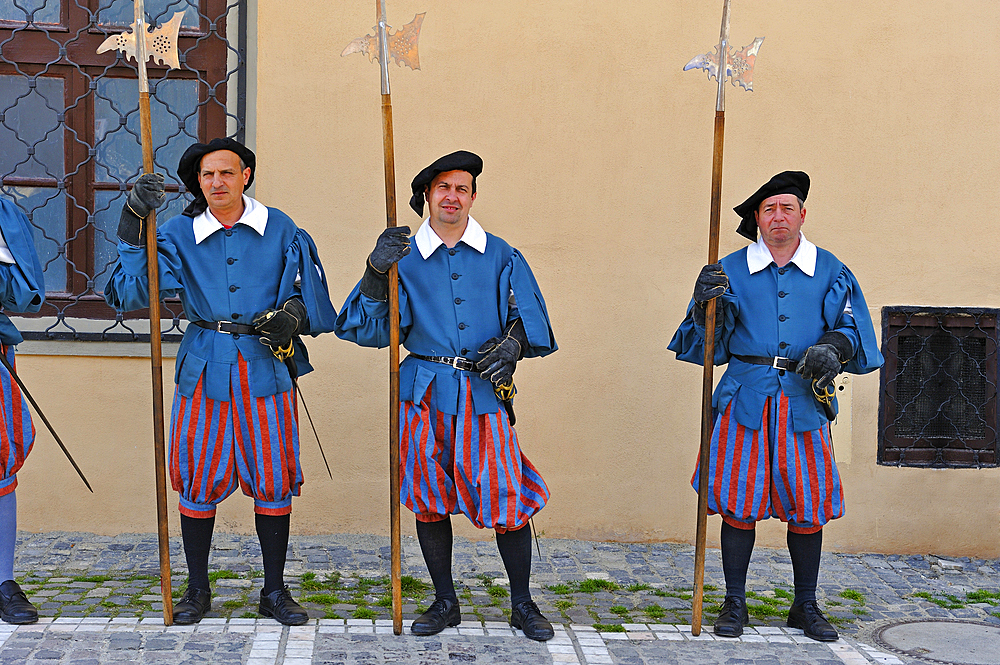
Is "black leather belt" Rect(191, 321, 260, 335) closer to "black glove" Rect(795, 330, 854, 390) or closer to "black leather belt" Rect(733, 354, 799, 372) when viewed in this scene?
"black leather belt" Rect(733, 354, 799, 372)

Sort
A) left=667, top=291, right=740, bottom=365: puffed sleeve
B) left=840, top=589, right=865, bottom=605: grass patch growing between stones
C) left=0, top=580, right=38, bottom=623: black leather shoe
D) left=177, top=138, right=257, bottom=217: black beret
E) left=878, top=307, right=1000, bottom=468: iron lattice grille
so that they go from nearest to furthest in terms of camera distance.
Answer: left=0, top=580, right=38, bottom=623: black leather shoe, left=177, top=138, right=257, bottom=217: black beret, left=667, top=291, right=740, bottom=365: puffed sleeve, left=840, top=589, right=865, bottom=605: grass patch growing between stones, left=878, top=307, right=1000, bottom=468: iron lattice grille

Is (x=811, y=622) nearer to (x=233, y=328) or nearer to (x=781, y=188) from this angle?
(x=781, y=188)

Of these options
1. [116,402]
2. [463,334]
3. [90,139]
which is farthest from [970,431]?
[90,139]

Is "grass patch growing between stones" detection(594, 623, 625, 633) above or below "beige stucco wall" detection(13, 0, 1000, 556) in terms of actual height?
below

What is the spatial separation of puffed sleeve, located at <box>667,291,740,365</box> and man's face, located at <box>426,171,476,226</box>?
38.0 inches

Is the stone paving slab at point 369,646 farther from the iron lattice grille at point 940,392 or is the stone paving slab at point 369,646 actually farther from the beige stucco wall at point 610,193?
the iron lattice grille at point 940,392

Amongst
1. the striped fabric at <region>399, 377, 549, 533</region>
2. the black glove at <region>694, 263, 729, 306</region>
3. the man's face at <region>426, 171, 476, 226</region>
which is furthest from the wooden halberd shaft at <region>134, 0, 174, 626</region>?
the black glove at <region>694, 263, 729, 306</region>

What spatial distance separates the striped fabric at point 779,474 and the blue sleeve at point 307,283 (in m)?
1.62

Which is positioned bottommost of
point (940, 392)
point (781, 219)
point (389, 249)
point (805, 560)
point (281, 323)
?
point (805, 560)

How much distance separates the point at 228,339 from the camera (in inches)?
142

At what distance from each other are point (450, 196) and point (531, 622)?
5.26 ft

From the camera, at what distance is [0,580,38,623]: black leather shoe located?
354 cm

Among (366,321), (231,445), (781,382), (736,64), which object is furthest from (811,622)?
(231,445)

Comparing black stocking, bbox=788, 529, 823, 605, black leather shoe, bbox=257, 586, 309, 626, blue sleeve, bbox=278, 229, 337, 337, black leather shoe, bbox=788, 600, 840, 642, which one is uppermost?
blue sleeve, bbox=278, 229, 337, 337
